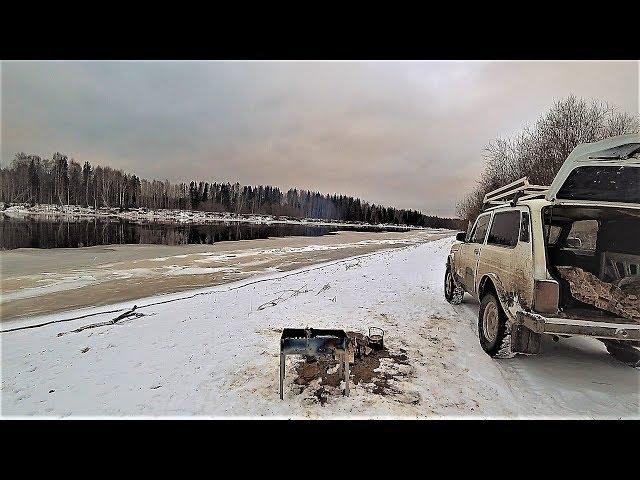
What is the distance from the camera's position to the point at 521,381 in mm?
3764

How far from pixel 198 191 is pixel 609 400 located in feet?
424

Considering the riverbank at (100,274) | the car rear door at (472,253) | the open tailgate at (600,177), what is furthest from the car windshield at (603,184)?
the riverbank at (100,274)

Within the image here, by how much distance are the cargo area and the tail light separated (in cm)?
18

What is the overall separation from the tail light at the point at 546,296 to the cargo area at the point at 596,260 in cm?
18

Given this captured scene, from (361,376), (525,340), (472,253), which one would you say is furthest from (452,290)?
(361,376)

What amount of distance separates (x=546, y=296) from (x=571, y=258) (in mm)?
2212

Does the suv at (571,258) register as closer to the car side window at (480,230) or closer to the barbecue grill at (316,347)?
the car side window at (480,230)

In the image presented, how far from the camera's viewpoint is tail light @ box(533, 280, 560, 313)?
3.46m

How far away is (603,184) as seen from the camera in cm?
377

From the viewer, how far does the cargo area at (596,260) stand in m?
3.76

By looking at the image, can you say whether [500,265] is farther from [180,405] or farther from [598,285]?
[180,405]

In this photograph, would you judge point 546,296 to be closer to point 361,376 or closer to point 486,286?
point 486,286

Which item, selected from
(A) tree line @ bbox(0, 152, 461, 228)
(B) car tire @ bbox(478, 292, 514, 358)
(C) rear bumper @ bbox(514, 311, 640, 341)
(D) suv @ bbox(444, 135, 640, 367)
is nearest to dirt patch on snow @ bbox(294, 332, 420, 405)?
(B) car tire @ bbox(478, 292, 514, 358)

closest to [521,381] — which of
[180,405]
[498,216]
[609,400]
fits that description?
[609,400]
